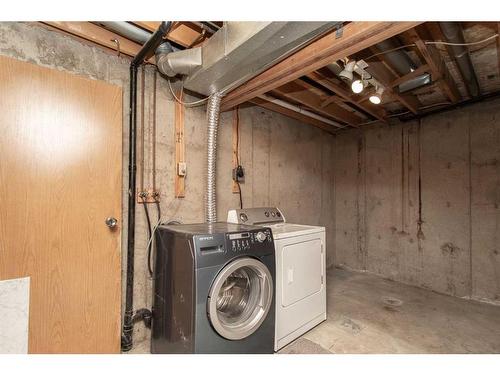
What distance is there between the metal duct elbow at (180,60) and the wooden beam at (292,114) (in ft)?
3.89

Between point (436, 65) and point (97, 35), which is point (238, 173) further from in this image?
point (436, 65)

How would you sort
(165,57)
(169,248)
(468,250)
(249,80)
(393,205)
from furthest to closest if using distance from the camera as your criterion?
1. (393,205)
2. (468,250)
3. (249,80)
4. (165,57)
5. (169,248)

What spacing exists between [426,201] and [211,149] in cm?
295

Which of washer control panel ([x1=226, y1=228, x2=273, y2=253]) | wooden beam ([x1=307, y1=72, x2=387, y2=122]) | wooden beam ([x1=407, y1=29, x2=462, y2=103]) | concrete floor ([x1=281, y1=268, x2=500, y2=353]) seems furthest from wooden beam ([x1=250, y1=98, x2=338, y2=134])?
concrete floor ([x1=281, y1=268, x2=500, y2=353])

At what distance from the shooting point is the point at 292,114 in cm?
337

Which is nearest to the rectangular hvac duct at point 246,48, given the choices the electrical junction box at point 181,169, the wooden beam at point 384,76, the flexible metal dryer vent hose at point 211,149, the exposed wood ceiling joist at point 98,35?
the flexible metal dryer vent hose at point 211,149

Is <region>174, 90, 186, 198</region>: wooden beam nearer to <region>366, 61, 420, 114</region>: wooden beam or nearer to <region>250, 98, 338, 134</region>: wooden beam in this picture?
<region>250, 98, 338, 134</region>: wooden beam

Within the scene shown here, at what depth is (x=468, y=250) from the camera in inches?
119

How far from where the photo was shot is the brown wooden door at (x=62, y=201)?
1450mm

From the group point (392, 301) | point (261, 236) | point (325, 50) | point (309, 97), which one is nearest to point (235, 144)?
point (309, 97)

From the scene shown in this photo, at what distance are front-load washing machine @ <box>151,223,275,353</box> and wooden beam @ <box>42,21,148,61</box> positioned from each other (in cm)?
138

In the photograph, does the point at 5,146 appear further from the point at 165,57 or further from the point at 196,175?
the point at 196,175
